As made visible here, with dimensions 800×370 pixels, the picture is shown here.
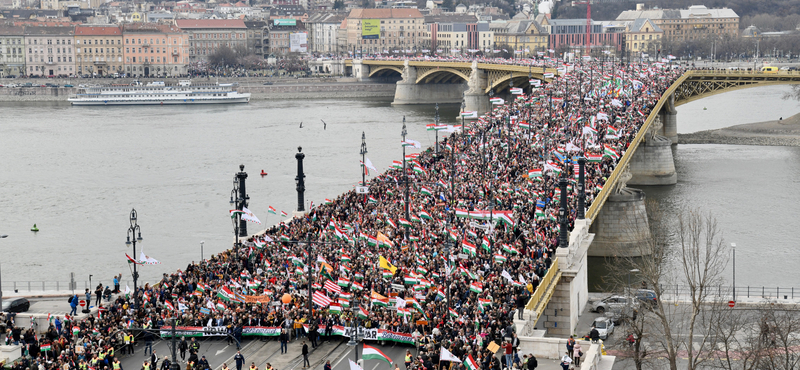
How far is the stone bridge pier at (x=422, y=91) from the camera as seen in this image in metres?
125

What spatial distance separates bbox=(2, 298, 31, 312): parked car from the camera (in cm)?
3061

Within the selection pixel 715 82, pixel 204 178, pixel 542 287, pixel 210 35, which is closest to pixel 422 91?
pixel 715 82

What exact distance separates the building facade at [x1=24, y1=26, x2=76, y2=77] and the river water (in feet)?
142

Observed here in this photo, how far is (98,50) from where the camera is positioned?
510 ft

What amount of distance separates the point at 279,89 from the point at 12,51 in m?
44.5

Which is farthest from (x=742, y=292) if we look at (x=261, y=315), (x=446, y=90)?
(x=446, y=90)

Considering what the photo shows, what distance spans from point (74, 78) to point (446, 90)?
51.5 m

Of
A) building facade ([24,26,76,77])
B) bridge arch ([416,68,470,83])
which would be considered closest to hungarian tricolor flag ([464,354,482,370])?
bridge arch ([416,68,470,83])

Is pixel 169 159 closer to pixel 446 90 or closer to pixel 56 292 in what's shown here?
pixel 56 292

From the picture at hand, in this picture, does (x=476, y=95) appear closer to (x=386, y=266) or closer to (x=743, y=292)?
(x=743, y=292)

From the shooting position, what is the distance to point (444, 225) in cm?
3297

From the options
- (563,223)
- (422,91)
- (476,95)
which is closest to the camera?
(563,223)

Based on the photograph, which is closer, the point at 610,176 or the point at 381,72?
the point at 610,176

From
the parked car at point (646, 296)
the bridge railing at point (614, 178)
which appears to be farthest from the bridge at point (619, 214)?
Answer: the parked car at point (646, 296)
